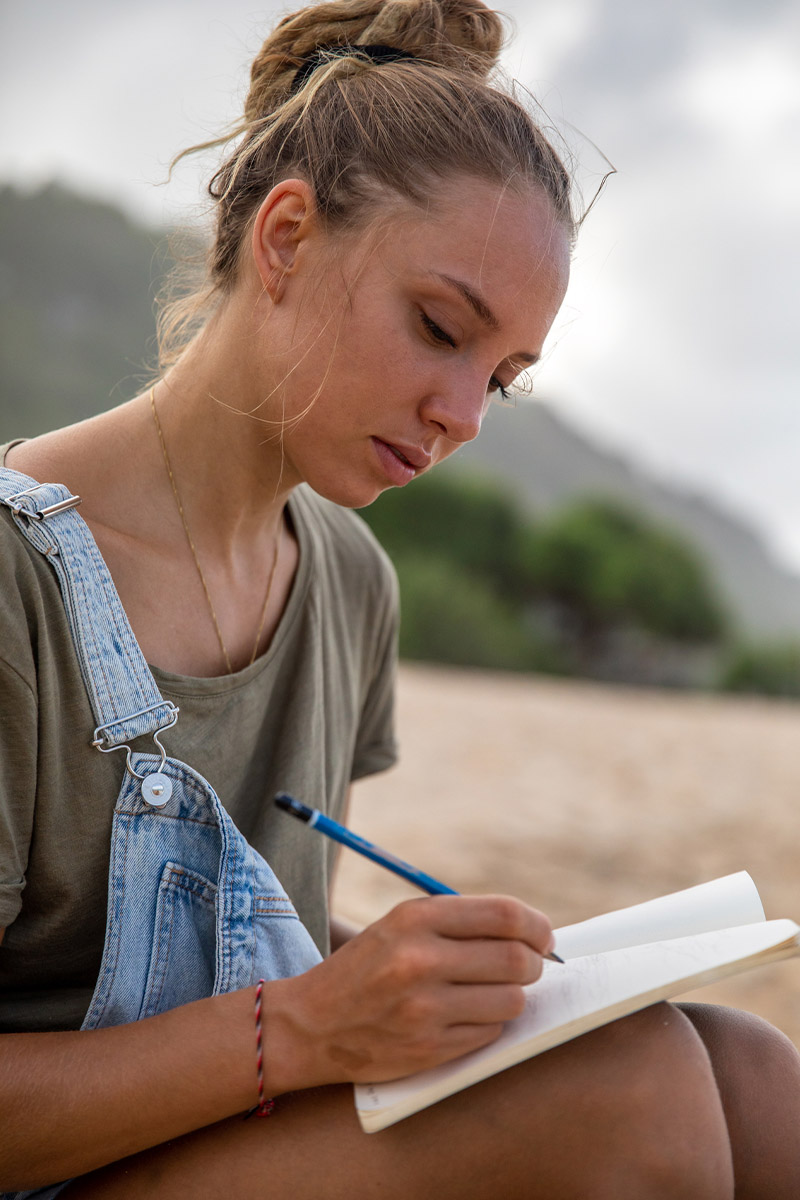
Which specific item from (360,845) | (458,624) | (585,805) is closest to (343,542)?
(360,845)

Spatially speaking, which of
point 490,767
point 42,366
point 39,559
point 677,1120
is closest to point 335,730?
point 39,559

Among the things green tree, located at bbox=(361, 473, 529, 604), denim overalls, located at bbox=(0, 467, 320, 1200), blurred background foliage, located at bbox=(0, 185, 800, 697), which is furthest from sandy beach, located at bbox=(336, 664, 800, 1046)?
green tree, located at bbox=(361, 473, 529, 604)

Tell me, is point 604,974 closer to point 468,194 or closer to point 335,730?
point 335,730

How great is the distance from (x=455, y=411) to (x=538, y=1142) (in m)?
0.72

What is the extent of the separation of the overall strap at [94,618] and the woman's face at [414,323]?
293 mm

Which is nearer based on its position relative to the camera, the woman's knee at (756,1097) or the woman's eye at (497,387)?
the woman's knee at (756,1097)

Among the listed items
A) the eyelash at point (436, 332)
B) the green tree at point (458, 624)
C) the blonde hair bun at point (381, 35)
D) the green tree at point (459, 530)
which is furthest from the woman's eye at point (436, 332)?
the green tree at point (459, 530)

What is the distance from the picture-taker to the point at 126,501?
115 centimetres

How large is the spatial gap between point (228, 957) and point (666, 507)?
24523 mm

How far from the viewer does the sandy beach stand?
340cm

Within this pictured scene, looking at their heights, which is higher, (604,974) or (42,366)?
(604,974)

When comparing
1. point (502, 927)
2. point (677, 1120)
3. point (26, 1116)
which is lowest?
point (26, 1116)

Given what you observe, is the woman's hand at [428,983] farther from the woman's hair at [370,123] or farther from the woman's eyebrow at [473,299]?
the woman's hair at [370,123]

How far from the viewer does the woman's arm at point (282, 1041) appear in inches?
32.4
